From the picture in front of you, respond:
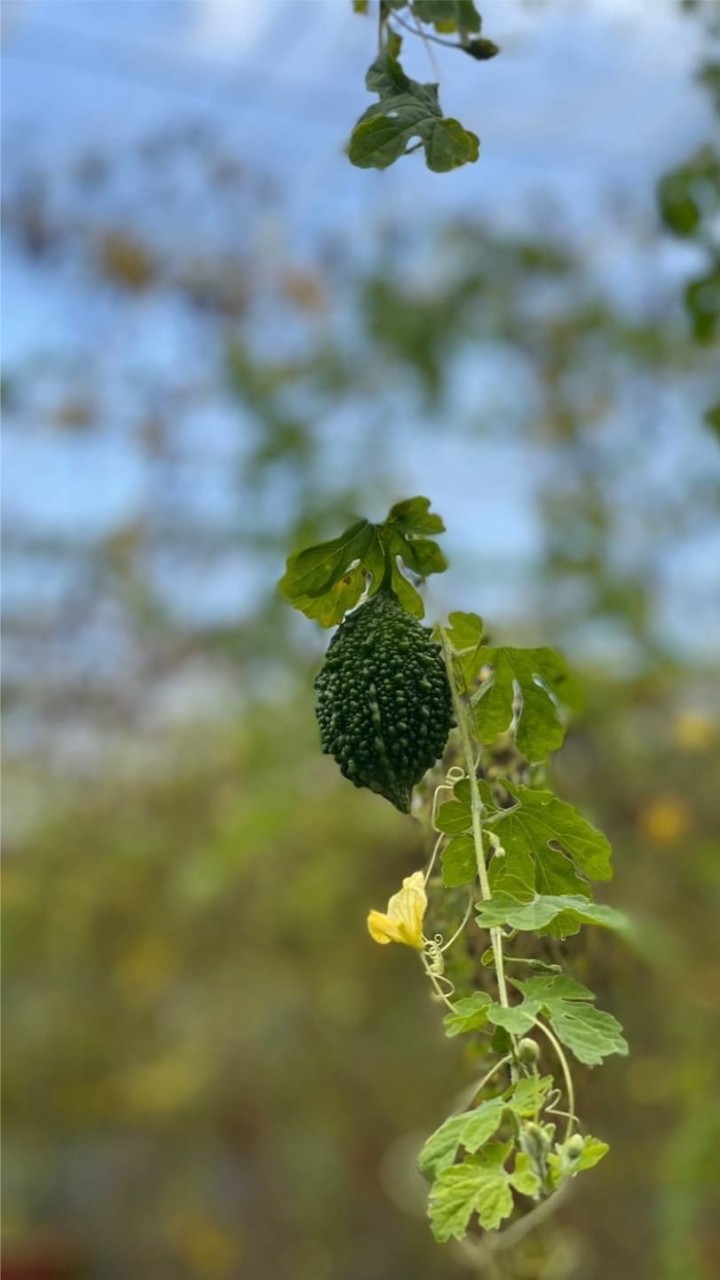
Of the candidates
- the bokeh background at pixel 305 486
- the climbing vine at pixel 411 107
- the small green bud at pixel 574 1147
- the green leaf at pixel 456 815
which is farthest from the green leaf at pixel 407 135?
the bokeh background at pixel 305 486

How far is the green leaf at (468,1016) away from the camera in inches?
15.0

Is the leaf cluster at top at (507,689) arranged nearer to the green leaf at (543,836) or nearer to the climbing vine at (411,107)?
the green leaf at (543,836)

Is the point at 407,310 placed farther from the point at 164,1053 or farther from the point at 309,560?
the point at 309,560

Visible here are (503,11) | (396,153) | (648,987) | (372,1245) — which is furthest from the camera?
(372,1245)

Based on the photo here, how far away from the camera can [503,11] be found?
219 cm

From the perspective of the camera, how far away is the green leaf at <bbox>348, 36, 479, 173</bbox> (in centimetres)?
47

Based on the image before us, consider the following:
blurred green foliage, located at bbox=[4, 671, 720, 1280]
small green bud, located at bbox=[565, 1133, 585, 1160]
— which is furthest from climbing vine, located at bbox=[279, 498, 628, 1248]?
blurred green foliage, located at bbox=[4, 671, 720, 1280]

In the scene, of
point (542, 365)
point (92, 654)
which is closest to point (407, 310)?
point (542, 365)

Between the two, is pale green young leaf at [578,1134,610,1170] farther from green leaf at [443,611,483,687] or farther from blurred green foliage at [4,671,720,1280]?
blurred green foliage at [4,671,720,1280]

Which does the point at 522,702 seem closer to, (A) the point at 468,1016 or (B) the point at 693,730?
(A) the point at 468,1016

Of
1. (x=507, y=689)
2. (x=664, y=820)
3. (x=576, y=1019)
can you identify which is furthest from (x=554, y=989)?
(x=664, y=820)

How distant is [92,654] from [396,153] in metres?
2.18

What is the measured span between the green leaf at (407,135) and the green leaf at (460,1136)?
32 cm

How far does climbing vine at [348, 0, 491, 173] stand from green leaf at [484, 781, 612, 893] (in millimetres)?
Answer: 233
